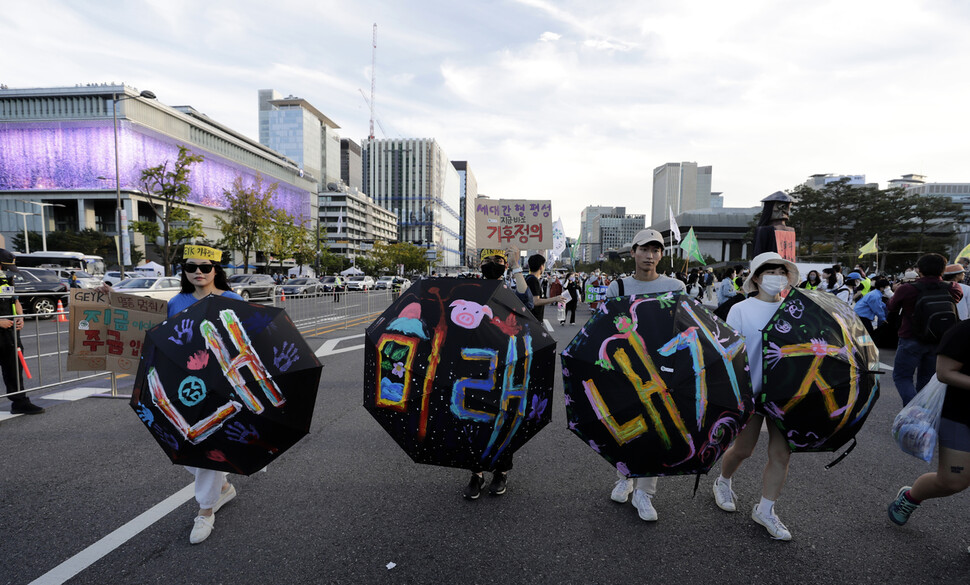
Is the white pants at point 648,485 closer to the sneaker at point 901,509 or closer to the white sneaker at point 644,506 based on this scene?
the white sneaker at point 644,506

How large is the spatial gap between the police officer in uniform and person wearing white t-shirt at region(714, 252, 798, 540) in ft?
22.7

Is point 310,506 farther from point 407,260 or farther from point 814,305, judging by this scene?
→ point 407,260

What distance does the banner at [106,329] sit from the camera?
15.7 feet

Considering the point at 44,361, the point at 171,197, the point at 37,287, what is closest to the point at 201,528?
the point at 44,361

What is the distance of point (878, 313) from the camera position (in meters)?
7.91

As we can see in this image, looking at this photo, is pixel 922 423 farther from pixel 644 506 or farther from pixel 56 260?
pixel 56 260

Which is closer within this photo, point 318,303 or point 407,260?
point 318,303

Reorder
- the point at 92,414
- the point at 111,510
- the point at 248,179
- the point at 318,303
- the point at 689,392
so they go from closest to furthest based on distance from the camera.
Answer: the point at 689,392
the point at 111,510
the point at 92,414
the point at 318,303
the point at 248,179

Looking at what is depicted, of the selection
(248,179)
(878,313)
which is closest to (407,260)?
(248,179)

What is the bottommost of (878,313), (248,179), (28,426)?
(28,426)

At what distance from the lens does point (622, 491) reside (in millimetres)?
3223

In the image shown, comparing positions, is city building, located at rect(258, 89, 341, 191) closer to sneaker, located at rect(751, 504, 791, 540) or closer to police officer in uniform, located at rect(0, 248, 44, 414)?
police officer in uniform, located at rect(0, 248, 44, 414)

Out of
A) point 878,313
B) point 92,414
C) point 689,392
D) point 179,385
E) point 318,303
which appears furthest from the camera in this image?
point 318,303

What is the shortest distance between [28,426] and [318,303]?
7.73m
